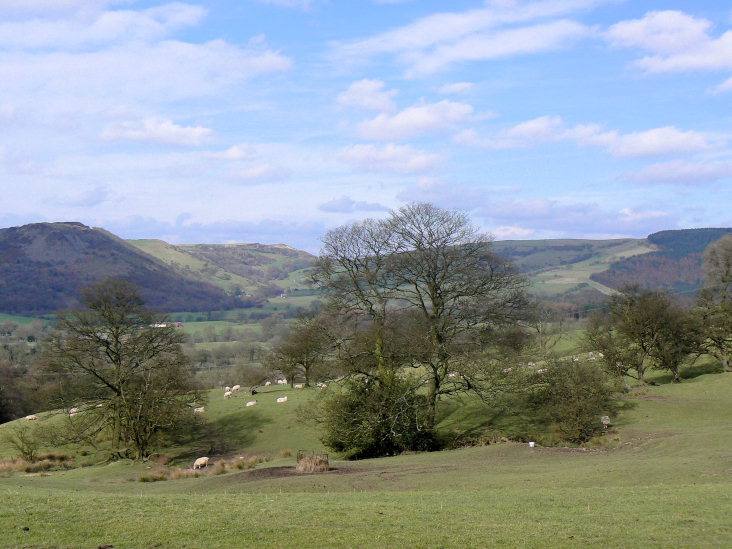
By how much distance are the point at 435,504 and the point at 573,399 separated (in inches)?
792

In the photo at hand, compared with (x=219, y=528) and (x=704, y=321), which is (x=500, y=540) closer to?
(x=219, y=528)

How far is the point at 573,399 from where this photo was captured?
3200 cm

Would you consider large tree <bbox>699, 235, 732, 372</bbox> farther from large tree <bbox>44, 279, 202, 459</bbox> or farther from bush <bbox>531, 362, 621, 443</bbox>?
large tree <bbox>44, 279, 202, 459</bbox>

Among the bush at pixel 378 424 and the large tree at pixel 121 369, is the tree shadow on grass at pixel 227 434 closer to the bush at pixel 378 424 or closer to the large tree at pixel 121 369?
the large tree at pixel 121 369

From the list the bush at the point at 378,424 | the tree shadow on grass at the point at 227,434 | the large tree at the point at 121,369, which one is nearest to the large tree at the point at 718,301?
the bush at the point at 378,424

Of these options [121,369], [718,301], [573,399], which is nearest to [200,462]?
[121,369]

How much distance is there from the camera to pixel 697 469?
19531mm

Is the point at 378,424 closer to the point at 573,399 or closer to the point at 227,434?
A: the point at 573,399

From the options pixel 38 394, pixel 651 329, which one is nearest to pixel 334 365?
pixel 38 394

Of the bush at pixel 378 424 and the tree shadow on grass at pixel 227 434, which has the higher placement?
the bush at pixel 378 424

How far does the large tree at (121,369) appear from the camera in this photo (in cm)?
3722

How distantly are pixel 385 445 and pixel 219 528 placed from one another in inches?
882

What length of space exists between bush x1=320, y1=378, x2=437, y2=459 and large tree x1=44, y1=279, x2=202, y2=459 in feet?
38.1

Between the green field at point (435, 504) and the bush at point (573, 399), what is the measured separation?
3.28 m
